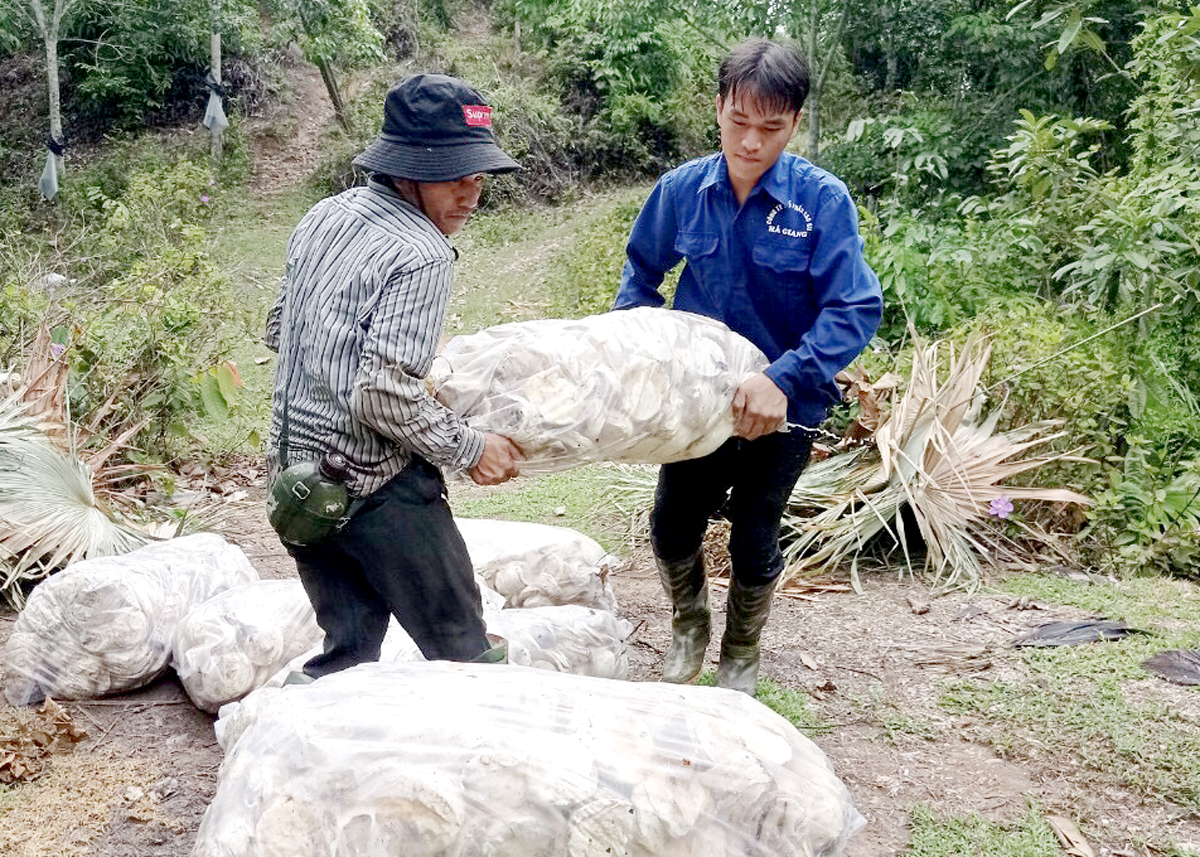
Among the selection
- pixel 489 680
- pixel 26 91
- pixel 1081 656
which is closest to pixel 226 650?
pixel 489 680

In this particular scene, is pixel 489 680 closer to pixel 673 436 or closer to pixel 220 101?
pixel 673 436

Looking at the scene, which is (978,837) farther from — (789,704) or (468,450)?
(468,450)

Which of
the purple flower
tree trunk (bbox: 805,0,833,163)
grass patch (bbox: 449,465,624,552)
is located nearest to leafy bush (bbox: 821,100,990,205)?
tree trunk (bbox: 805,0,833,163)

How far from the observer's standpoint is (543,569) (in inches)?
157

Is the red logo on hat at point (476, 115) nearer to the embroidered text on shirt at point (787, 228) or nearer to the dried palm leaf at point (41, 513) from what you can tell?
the embroidered text on shirt at point (787, 228)

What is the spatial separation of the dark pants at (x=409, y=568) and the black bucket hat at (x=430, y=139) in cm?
61

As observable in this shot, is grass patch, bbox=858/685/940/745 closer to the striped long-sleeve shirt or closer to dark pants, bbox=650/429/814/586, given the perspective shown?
dark pants, bbox=650/429/814/586

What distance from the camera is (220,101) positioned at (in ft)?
50.5

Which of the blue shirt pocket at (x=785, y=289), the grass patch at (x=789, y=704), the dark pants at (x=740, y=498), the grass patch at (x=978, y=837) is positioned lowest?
the grass patch at (x=789, y=704)

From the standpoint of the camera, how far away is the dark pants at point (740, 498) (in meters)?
3.18

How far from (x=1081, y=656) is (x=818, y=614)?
0.99 metres

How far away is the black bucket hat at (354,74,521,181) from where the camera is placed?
7.95 ft

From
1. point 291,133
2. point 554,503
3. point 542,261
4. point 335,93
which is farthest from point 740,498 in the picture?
point 291,133

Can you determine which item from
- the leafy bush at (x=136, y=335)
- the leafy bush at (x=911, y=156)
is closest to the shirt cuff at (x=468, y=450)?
the leafy bush at (x=136, y=335)
